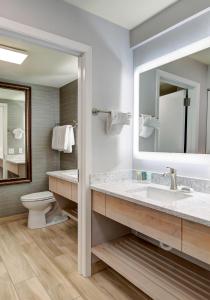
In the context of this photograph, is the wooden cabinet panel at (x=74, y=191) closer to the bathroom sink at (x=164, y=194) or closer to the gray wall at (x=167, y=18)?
the bathroom sink at (x=164, y=194)

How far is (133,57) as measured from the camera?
2.06m

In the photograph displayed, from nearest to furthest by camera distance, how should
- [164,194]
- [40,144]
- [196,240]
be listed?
1. [196,240]
2. [164,194]
3. [40,144]

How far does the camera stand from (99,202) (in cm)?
168

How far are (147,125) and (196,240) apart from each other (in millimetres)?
1239

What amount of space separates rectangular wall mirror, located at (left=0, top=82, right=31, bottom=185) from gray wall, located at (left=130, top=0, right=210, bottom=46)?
2.03 meters

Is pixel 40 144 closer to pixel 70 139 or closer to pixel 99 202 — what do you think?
pixel 70 139

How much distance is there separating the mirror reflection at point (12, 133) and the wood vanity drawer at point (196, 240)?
9.20 ft

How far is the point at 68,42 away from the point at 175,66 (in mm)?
932

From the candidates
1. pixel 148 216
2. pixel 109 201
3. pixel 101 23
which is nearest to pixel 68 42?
pixel 101 23

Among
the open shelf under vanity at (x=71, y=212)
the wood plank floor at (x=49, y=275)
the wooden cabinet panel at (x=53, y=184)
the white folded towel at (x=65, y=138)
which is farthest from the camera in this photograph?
the white folded towel at (x=65, y=138)

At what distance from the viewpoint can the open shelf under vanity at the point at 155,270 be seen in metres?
1.30

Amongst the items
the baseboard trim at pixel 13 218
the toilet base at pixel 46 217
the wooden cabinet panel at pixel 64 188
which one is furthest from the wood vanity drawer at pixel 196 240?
the baseboard trim at pixel 13 218

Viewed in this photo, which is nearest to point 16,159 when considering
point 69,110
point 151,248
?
point 69,110

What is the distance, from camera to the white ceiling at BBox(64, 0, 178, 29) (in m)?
1.61
